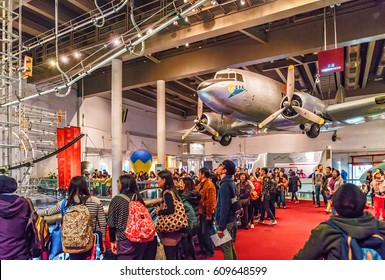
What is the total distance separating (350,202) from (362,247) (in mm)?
219

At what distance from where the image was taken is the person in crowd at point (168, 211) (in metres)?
3.10

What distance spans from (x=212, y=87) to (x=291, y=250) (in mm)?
5061

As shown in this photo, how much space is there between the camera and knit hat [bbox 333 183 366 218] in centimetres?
157

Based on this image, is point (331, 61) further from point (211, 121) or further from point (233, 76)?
point (211, 121)

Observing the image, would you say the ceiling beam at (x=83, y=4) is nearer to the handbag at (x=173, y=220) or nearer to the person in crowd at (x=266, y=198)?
the person in crowd at (x=266, y=198)

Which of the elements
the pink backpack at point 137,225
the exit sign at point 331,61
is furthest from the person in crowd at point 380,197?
the pink backpack at point 137,225

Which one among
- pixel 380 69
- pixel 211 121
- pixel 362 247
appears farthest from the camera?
pixel 380 69

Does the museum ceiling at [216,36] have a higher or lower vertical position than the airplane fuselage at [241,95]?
higher

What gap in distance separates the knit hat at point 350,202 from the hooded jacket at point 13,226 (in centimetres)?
219

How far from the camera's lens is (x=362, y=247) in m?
1.49

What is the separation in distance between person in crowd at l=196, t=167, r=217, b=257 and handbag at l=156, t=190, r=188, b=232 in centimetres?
146

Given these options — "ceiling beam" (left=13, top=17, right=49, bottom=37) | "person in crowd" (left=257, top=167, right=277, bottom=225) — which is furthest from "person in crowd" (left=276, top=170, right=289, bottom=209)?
"ceiling beam" (left=13, top=17, right=49, bottom=37)

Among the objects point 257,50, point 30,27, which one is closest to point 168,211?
point 257,50

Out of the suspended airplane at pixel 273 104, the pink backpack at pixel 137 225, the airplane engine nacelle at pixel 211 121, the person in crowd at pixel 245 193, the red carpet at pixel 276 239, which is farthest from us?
the airplane engine nacelle at pixel 211 121
